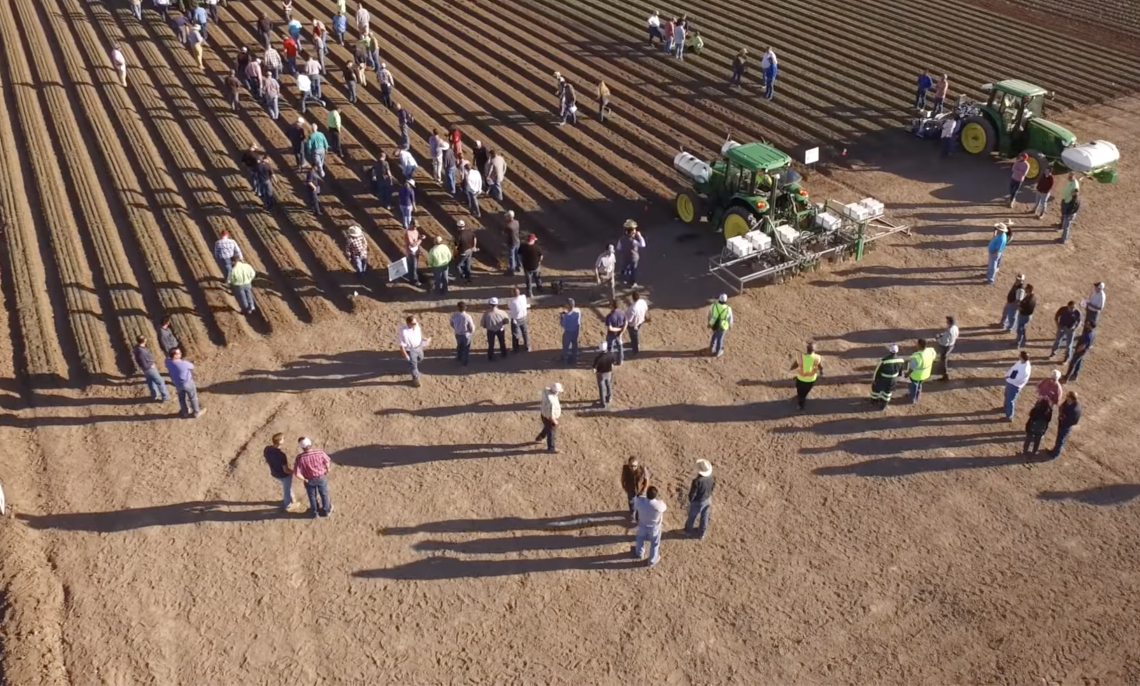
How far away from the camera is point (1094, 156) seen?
60.1ft


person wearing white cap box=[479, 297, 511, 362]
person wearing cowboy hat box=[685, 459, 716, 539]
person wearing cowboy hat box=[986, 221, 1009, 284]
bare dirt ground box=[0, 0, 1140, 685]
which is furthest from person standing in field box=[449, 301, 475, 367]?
person wearing cowboy hat box=[986, 221, 1009, 284]

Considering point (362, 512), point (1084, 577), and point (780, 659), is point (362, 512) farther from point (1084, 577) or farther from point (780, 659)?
point (1084, 577)

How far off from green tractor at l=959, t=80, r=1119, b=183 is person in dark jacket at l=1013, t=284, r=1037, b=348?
585cm

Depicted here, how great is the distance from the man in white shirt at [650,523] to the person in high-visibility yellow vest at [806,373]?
3.50 metres

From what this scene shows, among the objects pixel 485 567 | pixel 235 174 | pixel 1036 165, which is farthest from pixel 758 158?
pixel 235 174

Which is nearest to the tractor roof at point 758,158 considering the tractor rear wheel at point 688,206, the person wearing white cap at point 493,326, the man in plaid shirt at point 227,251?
the tractor rear wheel at point 688,206

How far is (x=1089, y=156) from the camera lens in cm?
1828

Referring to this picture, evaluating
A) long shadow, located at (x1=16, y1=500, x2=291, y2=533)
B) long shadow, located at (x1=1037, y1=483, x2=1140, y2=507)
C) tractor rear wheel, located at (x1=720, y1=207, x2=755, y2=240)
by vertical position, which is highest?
tractor rear wheel, located at (x1=720, y1=207, x2=755, y2=240)

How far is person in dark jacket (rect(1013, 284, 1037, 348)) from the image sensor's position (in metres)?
14.1

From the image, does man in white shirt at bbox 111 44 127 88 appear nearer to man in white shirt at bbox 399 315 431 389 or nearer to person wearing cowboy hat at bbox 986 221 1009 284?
man in white shirt at bbox 399 315 431 389

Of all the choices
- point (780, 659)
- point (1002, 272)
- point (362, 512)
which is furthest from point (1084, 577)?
point (362, 512)

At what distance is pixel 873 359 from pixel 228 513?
9935 mm

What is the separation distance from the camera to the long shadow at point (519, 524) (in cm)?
1156

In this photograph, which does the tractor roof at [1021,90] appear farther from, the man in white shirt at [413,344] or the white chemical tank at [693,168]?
the man in white shirt at [413,344]
